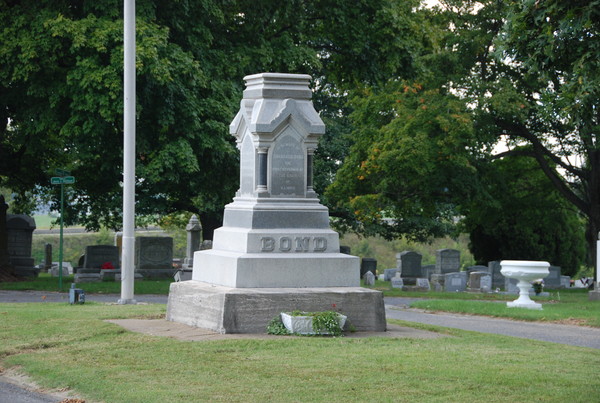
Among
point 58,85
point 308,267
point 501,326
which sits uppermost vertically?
point 58,85

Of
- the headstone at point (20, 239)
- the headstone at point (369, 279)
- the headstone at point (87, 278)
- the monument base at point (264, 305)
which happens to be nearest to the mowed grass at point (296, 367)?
the monument base at point (264, 305)

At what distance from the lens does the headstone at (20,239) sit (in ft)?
126

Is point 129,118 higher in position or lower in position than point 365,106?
lower

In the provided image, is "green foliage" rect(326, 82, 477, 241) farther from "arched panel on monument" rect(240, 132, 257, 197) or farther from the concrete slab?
the concrete slab

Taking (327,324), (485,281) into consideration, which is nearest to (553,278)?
(485,281)

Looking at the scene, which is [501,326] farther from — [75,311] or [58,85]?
[58,85]

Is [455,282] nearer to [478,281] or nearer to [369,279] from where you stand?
[478,281]

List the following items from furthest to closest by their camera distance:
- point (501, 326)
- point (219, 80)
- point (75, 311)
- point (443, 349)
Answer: point (219, 80) < point (501, 326) < point (75, 311) < point (443, 349)

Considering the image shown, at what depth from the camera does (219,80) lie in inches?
1025

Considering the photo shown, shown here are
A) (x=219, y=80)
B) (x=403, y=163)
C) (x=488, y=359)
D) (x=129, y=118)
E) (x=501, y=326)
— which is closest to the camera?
(x=488, y=359)

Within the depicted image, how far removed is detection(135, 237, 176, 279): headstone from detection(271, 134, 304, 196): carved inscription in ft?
71.1

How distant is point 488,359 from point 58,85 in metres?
15.9

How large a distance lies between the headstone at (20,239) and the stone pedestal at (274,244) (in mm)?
25011

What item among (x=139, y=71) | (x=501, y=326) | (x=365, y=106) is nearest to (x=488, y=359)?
(x=501, y=326)
